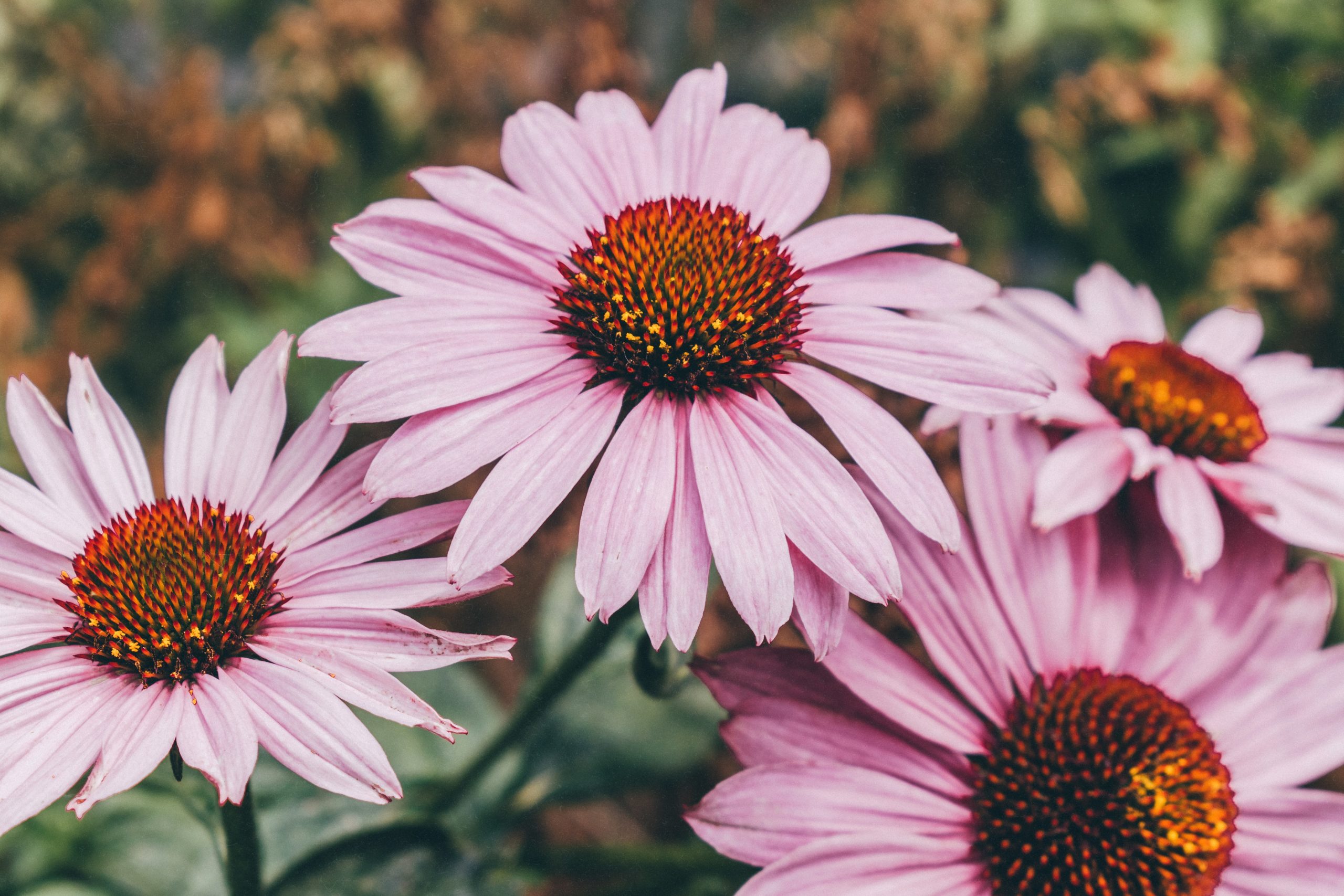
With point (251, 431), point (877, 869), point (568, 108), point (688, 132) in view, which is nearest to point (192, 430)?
point (251, 431)

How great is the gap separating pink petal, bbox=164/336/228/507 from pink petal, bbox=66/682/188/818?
0.43 ft

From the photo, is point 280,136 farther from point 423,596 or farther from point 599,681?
point 423,596

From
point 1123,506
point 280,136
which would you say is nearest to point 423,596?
point 1123,506

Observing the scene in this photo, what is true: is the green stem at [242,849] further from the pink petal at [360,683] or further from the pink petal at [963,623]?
the pink petal at [963,623]

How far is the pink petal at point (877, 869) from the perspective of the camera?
0.55m

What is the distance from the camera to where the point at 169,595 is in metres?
0.54

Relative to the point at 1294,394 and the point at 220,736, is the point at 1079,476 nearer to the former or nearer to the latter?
the point at 1294,394

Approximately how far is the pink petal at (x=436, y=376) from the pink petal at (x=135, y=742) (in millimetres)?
170

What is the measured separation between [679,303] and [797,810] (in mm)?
312

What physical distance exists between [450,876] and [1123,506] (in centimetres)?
58

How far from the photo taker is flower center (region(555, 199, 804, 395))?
604 millimetres

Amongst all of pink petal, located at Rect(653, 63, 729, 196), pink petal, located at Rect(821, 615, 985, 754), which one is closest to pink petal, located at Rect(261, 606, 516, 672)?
pink petal, located at Rect(821, 615, 985, 754)

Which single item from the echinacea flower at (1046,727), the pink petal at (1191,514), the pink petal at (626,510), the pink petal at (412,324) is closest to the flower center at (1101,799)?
the echinacea flower at (1046,727)

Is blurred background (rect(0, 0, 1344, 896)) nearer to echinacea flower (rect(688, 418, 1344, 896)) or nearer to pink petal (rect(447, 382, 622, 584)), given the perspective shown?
echinacea flower (rect(688, 418, 1344, 896))
